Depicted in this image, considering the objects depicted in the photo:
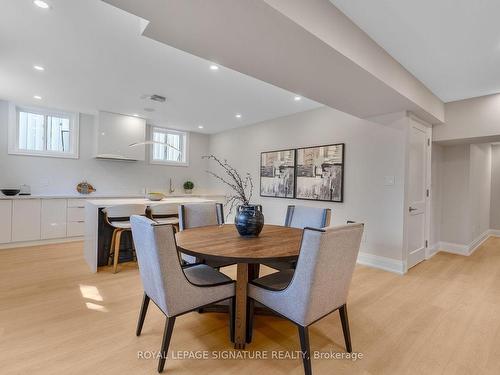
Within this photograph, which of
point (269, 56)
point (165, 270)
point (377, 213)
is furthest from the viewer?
point (377, 213)

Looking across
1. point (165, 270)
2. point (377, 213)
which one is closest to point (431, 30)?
point (377, 213)

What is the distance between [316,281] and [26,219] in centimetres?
479

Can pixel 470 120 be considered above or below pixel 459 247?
above

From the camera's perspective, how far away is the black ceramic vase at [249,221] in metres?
2.11

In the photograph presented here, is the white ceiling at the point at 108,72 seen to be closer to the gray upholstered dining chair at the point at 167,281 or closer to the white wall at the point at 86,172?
the white wall at the point at 86,172

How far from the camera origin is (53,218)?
4.31 meters

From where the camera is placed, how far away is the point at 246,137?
220 inches

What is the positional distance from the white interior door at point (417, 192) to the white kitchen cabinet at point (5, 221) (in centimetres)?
581

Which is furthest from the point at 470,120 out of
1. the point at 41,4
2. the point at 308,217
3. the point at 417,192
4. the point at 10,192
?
the point at 10,192

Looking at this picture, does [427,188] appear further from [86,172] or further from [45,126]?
[45,126]

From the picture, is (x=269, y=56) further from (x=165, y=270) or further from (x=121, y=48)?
(x=165, y=270)

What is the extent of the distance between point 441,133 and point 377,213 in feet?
5.44

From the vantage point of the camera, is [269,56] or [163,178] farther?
[163,178]

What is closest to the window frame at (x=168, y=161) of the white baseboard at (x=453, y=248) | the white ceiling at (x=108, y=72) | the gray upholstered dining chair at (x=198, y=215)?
the white ceiling at (x=108, y=72)
